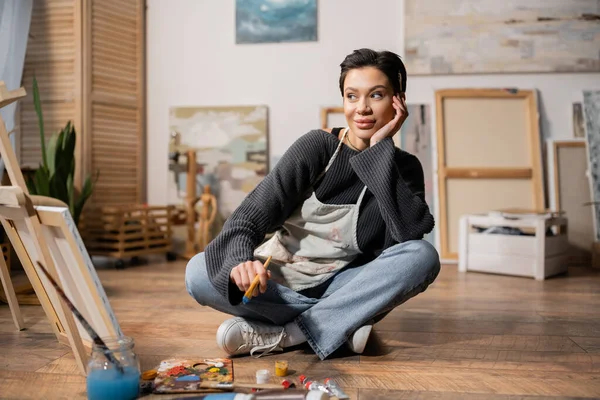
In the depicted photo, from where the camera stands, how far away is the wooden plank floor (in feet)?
4.72

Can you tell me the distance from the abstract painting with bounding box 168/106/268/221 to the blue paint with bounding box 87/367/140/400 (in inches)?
112

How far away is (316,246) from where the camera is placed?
1802 mm

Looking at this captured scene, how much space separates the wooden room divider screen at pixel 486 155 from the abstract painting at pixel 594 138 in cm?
30

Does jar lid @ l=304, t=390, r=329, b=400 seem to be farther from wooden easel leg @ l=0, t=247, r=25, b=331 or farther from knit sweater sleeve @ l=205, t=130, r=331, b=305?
wooden easel leg @ l=0, t=247, r=25, b=331

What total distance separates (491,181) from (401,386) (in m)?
2.72

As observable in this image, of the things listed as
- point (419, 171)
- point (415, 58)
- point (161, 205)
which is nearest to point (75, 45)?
point (161, 205)

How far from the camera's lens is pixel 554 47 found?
386cm

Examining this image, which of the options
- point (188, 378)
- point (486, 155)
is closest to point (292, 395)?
point (188, 378)

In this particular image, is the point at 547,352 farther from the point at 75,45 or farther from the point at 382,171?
the point at 75,45

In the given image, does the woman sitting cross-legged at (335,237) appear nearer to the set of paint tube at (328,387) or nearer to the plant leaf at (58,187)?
the set of paint tube at (328,387)

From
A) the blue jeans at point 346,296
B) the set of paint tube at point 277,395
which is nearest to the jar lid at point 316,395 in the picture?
the set of paint tube at point 277,395

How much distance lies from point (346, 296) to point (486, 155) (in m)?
2.56

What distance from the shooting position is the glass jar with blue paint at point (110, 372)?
1.25 metres

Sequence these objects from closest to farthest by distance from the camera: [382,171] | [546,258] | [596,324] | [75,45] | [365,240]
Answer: [382,171] → [365,240] → [596,324] → [546,258] → [75,45]
